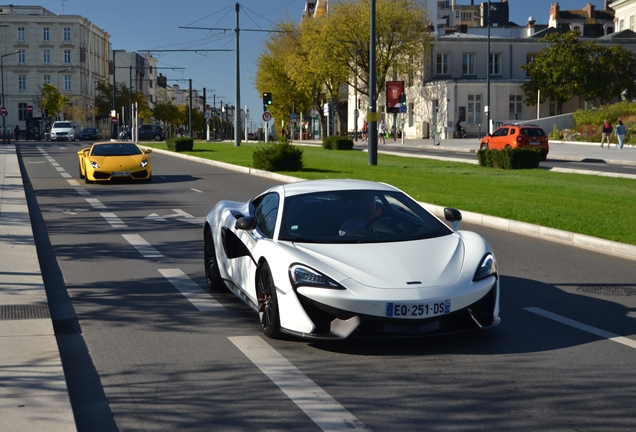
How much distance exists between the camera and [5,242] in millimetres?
11891

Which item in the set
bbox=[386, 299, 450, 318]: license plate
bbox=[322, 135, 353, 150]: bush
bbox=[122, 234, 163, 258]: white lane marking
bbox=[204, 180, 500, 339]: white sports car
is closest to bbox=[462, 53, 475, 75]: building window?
bbox=[322, 135, 353, 150]: bush

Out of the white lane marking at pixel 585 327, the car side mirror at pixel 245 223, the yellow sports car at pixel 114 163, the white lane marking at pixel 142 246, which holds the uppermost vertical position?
the yellow sports car at pixel 114 163

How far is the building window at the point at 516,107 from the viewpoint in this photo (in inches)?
2928

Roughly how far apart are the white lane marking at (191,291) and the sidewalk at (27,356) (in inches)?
54.2

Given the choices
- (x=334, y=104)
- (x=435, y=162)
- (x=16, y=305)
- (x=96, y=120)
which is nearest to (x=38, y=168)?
(x=435, y=162)

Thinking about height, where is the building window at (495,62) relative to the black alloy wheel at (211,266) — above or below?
above

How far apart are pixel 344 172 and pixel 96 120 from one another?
110 metres

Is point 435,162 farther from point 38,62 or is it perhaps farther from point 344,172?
point 38,62

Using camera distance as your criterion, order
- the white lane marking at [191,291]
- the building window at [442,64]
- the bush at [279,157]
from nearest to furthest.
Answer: the white lane marking at [191,291]
the bush at [279,157]
the building window at [442,64]

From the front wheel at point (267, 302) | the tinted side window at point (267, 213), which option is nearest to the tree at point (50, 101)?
the tinted side window at point (267, 213)

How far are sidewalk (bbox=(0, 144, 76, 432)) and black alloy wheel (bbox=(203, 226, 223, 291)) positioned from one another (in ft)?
5.41

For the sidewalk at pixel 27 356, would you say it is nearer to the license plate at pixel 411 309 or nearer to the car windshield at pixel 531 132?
the license plate at pixel 411 309

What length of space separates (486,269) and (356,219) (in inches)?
50.3

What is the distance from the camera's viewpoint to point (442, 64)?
263 ft
